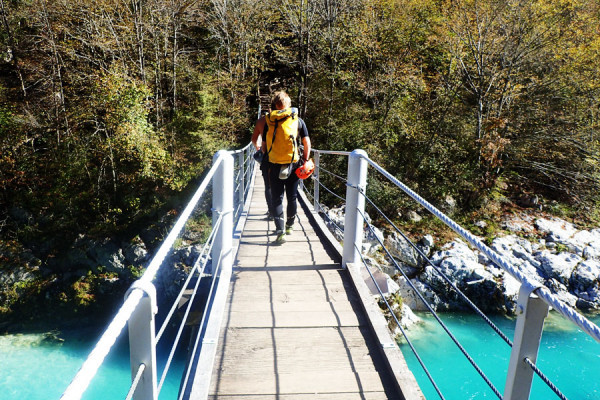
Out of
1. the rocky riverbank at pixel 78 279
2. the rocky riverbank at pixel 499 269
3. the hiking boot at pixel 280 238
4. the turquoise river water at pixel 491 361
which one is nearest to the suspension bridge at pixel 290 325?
the hiking boot at pixel 280 238

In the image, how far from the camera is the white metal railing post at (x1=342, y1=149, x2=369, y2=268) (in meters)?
3.28

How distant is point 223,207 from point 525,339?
94.8 inches

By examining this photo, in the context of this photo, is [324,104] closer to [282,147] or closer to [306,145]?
[306,145]

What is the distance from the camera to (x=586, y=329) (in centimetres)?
83

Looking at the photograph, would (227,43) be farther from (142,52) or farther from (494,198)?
(494,198)

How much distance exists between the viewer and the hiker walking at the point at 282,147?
3.78 metres

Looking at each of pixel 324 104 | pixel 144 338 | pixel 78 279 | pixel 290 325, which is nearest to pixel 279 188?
pixel 290 325

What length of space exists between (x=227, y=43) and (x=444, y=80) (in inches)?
400

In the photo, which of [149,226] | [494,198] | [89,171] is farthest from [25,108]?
[494,198]

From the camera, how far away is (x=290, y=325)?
8.61 ft

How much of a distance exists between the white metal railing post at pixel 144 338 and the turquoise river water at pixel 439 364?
8689 mm

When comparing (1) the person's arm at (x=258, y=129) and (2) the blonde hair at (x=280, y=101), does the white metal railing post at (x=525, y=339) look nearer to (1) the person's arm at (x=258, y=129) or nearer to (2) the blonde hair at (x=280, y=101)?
(2) the blonde hair at (x=280, y=101)

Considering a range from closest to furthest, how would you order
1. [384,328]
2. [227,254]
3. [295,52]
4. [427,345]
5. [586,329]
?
[586,329]
[384,328]
[227,254]
[427,345]
[295,52]

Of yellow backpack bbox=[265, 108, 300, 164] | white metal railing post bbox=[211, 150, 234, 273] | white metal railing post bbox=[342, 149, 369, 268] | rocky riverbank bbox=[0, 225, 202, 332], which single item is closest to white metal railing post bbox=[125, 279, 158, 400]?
white metal railing post bbox=[211, 150, 234, 273]
